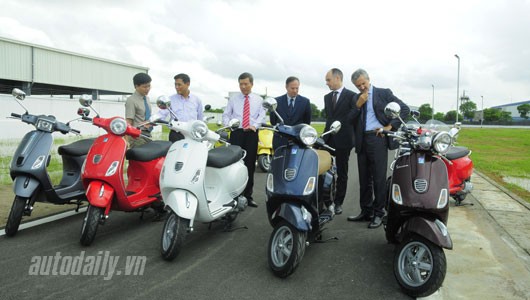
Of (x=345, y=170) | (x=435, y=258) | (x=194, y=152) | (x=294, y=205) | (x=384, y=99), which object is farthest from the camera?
(x=345, y=170)

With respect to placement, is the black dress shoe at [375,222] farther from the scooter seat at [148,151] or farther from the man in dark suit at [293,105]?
the scooter seat at [148,151]

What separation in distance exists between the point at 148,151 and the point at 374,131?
2662 mm

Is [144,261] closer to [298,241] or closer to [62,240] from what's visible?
[62,240]

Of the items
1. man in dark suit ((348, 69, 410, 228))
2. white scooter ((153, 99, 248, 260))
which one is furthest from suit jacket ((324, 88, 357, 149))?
white scooter ((153, 99, 248, 260))

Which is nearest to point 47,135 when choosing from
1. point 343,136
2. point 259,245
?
point 259,245

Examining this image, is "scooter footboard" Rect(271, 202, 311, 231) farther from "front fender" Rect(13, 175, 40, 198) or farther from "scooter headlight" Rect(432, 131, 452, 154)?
"front fender" Rect(13, 175, 40, 198)

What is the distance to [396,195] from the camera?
348 centimetres

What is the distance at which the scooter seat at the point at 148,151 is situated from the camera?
183 inches

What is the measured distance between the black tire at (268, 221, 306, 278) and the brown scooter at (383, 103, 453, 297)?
762 millimetres

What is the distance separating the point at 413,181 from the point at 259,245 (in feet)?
5.42

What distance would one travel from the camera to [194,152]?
3.94 meters

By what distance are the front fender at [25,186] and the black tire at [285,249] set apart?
2.50 metres

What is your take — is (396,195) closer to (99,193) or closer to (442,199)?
(442,199)

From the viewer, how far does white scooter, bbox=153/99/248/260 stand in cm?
362
